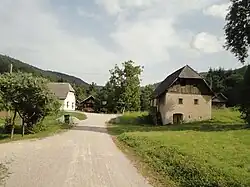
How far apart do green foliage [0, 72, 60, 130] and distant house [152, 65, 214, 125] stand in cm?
2359

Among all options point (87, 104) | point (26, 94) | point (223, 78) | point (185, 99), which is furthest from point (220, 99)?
point (26, 94)

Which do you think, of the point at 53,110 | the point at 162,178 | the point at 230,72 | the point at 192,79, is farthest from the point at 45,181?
the point at 230,72

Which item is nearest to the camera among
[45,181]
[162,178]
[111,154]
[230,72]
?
[45,181]

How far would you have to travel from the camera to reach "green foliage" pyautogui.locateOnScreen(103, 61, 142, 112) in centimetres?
8669

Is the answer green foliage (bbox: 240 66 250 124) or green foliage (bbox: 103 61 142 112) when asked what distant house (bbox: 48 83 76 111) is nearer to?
green foliage (bbox: 103 61 142 112)

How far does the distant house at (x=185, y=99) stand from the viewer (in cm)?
5066

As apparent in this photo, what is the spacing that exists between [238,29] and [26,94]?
23069mm

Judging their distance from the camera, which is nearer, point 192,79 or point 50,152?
point 50,152

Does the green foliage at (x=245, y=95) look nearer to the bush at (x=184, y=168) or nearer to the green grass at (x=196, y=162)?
the green grass at (x=196, y=162)

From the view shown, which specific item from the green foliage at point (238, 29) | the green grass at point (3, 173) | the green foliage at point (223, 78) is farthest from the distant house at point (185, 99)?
the green grass at point (3, 173)

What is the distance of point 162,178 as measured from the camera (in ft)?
41.9

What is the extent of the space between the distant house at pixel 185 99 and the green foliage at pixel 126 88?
35307mm

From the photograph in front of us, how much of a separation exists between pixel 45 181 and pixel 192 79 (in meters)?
41.4

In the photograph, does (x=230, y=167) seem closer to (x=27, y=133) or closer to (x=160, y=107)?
(x=27, y=133)
